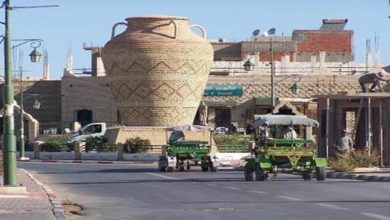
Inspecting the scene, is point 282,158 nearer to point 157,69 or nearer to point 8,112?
point 8,112

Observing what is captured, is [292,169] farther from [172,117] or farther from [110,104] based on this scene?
[110,104]

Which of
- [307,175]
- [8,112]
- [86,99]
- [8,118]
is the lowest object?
[307,175]

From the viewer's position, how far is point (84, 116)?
328 ft

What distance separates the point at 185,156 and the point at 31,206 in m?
26.5

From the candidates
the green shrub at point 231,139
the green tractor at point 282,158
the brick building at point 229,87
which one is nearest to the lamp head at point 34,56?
the green tractor at point 282,158

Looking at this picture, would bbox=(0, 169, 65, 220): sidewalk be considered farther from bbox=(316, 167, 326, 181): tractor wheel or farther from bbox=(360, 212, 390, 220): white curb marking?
bbox=(316, 167, 326, 181): tractor wheel

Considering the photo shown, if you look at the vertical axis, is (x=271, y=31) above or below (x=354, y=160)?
above

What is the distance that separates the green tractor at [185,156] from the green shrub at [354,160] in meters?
7.71

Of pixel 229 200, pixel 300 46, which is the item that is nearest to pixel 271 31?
pixel 300 46

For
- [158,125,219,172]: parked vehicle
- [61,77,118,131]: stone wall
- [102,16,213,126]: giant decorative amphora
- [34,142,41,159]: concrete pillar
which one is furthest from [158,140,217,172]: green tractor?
[61,77,118,131]: stone wall

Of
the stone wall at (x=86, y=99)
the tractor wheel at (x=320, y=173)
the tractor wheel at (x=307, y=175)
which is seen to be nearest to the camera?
the tractor wheel at (x=320, y=173)

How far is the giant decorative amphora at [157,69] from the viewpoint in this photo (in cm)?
7881

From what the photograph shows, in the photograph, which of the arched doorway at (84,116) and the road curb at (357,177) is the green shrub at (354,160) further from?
the arched doorway at (84,116)

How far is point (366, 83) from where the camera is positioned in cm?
4519
